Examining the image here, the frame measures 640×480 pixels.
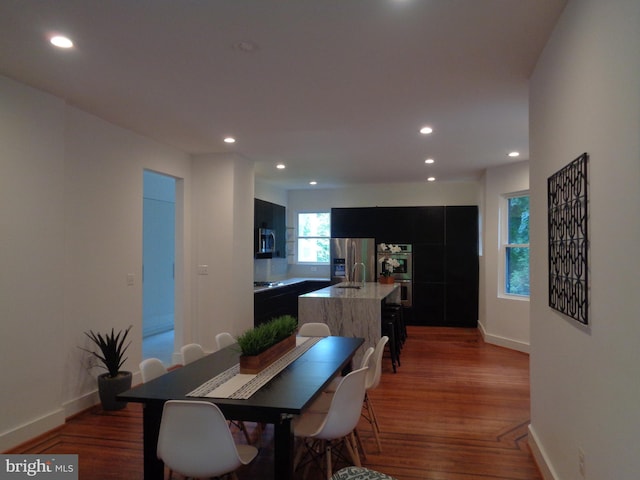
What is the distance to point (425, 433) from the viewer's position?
3.47 meters

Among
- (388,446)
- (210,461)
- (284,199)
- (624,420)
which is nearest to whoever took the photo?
(624,420)

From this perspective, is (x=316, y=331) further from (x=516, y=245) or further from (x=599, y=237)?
(x=516, y=245)

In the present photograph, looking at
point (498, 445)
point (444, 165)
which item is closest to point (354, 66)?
point (498, 445)

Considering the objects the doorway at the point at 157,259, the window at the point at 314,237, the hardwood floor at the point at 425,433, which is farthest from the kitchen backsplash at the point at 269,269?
the hardwood floor at the point at 425,433

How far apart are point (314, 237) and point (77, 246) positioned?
5618mm

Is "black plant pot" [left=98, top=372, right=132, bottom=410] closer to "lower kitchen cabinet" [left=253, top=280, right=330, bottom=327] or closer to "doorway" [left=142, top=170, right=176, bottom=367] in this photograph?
"lower kitchen cabinet" [left=253, top=280, right=330, bottom=327]

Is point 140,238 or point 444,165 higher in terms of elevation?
point 444,165

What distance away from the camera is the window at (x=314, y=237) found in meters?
9.16

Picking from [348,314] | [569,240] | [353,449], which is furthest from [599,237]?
[348,314]

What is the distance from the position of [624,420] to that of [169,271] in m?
7.40

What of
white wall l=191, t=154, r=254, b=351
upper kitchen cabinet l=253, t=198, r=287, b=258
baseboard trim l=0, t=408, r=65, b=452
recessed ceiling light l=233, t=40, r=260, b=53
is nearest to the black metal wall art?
recessed ceiling light l=233, t=40, r=260, b=53

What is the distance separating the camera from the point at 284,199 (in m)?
9.14

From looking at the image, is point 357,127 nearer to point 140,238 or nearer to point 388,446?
point 140,238

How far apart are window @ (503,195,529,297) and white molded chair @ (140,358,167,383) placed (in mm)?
5241
